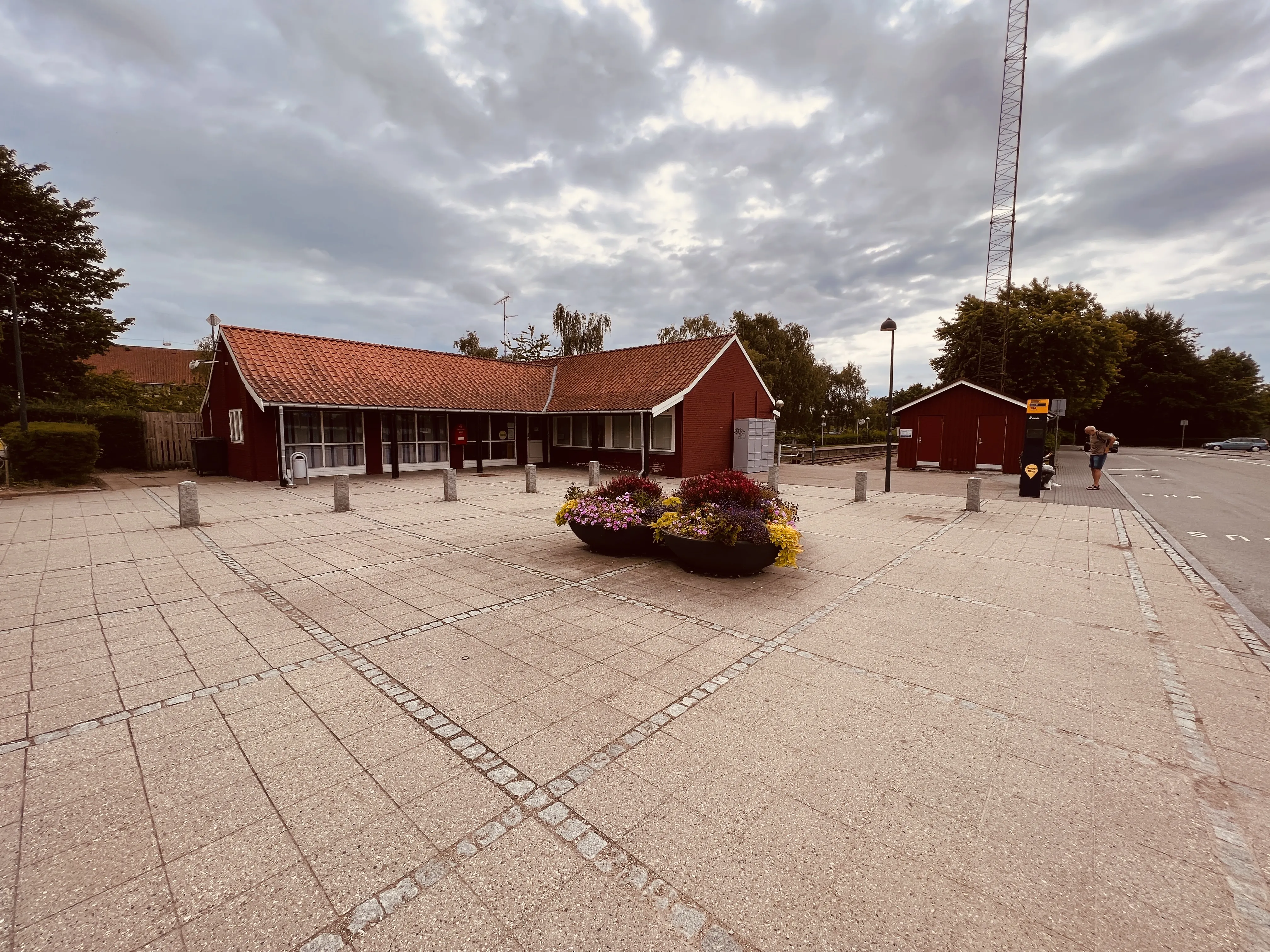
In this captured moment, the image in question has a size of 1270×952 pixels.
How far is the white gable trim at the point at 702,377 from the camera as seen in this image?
1728 cm

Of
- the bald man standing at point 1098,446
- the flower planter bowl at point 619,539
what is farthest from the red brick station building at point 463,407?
the bald man standing at point 1098,446

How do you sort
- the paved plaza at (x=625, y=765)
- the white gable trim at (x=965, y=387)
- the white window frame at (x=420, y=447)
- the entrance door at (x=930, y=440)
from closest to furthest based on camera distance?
1. the paved plaza at (x=625, y=765)
2. the white window frame at (x=420, y=447)
3. the white gable trim at (x=965, y=387)
4. the entrance door at (x=930, y=440)

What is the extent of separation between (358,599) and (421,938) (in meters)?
4.33

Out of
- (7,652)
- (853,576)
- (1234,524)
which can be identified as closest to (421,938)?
(7,652)

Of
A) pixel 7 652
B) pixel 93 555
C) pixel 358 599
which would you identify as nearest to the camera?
pixel 7 652

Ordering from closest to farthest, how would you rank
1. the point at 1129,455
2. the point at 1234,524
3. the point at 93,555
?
the point at 93,555 < the point at 1234,524 < the point at 1129,455

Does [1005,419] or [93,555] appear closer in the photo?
[93,555]

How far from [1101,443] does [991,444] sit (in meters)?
6.22

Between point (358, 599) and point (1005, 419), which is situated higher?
point (1005, 419)

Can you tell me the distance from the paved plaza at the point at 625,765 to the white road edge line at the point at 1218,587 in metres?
0.20

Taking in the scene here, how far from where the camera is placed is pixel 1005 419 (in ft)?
69.4

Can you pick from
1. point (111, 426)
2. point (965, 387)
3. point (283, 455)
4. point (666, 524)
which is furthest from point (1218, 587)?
point (111, 426)

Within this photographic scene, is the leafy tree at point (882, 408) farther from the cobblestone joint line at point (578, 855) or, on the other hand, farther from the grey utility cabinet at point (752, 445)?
the cobblestone joint line at point (578, 855)

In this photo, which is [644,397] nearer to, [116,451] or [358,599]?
[358,599]
